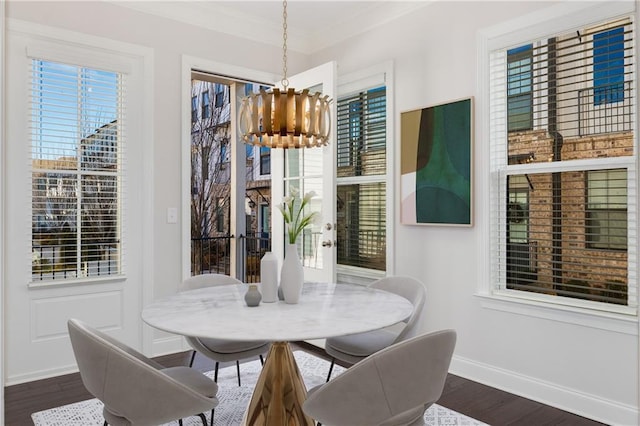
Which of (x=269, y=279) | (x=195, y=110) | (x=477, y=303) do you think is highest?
(x=195, y=110)

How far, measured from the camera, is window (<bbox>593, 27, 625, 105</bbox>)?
2.52m

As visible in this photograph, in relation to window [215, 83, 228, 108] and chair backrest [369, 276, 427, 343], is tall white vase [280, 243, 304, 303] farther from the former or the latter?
window [215, 83, 228, 108]

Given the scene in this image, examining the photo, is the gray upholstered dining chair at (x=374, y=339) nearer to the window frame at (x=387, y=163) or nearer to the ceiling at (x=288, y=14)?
the window frame at (x=387, y=163)

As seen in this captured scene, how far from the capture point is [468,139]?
3.09 meters

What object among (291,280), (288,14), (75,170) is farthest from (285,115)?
(288,14)

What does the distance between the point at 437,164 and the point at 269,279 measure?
1.66 metres

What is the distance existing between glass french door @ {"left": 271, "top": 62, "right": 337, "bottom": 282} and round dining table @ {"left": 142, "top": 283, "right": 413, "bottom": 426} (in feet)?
3.84

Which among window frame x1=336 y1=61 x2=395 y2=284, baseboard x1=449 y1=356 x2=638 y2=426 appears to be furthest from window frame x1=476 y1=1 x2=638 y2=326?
window frame x1=336 y1=61 x2=395 y2=284

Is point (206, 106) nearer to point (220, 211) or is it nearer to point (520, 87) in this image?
point (220, 211)

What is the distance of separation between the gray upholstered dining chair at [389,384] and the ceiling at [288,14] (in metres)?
2.74

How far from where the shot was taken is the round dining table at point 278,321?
1694mm

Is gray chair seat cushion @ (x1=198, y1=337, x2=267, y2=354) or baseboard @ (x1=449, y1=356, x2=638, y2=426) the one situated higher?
gray chair seat cushion @ (x1=198, y1=337, x2=267, y2=354)

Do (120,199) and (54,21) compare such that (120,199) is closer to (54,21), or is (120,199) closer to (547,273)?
(54,21)

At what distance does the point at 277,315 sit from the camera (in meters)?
1.93
